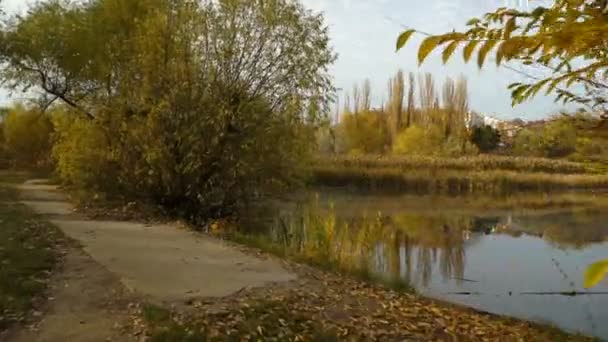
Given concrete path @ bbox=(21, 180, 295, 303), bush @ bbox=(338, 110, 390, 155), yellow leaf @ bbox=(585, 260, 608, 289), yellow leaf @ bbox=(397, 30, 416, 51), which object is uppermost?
bush @ bbox=(338, 110, 390, 155)

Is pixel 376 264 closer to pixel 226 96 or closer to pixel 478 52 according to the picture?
pixel 226 96

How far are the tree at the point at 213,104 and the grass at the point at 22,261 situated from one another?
3450mm

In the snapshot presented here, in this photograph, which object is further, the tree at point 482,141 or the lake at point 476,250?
the tree at point 482,141

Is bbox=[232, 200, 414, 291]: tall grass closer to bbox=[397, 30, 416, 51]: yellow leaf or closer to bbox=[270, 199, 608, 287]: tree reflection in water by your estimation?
bbox=[270, 199, 608, 287]: tree reflection in water

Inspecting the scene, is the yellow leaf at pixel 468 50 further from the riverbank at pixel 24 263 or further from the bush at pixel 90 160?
the bush at pixel 90 160

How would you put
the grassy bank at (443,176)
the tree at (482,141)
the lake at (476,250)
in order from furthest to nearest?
the tree at (482,141) < the grassy bank at (443,176) < the lake at (476,250)

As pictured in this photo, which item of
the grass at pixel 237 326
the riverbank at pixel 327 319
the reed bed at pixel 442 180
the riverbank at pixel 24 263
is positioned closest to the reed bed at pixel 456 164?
the reed bed at pixel 442 180

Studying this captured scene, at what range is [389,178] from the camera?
38.5m

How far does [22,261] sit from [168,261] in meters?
2.11

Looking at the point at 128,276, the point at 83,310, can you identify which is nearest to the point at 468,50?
the point at 83,310

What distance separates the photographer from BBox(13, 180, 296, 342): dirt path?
6316 millimetres

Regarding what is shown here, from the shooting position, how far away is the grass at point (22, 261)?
6637mm

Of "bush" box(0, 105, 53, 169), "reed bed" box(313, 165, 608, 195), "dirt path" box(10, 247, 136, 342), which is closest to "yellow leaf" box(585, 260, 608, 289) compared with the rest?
"dirt path" box(10, 247, 136, 342)

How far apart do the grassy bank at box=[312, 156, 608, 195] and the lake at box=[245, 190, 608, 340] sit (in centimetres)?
1071
